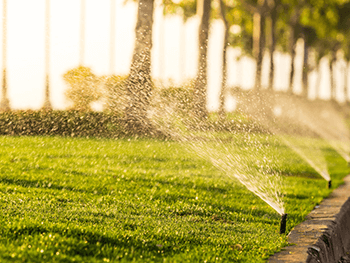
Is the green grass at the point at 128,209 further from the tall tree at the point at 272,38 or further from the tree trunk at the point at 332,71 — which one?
the tree trunk at the point at 332,71

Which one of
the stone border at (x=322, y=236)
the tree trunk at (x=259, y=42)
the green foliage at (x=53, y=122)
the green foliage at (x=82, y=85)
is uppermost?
the tree trunk at (x=259, y=42)

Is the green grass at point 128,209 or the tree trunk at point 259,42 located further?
the tree trunk at point 259,42

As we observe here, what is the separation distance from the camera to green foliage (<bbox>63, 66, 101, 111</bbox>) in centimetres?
722

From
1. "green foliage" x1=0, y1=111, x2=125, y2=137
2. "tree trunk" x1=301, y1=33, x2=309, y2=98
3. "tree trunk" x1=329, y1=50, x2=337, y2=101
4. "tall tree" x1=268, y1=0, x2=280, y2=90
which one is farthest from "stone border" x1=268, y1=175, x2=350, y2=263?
"tree trunk" x1=329, y1=50, x2=337, y2=101

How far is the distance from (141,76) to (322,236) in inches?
194

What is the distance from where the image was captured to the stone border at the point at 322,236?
3.83 meters

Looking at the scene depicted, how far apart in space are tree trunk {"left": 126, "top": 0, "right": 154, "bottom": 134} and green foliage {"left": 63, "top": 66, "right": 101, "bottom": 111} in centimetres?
69

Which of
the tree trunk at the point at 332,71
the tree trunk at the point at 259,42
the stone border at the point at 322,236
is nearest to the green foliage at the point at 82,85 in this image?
the stone border at the point at 322,236

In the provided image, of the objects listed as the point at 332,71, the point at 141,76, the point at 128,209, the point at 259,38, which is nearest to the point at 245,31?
the point at 259,38

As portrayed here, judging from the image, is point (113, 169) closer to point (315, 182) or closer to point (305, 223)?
point (305, 223)

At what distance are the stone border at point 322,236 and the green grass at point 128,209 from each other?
147mm

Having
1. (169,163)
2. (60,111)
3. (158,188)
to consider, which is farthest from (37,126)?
(158,188)

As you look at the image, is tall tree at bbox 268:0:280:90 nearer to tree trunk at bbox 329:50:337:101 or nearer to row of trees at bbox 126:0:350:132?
row of trees at bbox 126:0:350:132

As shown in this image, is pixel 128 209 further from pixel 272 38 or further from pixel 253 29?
pixel 253 29
